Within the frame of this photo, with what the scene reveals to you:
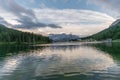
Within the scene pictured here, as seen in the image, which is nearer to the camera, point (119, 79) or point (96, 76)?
point (119, 79)

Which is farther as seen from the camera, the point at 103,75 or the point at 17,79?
the point at 103,75

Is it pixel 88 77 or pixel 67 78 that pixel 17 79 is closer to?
pixel 67 78

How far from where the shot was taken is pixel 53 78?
3747 cm

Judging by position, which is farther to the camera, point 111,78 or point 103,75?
point 103,75

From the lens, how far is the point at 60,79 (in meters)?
36.6

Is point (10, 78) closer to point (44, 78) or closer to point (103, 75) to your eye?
point (44, 78)

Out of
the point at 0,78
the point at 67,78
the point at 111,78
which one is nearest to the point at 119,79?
the point at 111,78

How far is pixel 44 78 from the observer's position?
37.6 metres

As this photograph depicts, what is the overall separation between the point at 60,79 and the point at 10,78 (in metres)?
7.07

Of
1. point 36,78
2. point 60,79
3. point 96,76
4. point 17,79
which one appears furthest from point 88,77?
point 17,79

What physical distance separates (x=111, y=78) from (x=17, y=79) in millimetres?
12775

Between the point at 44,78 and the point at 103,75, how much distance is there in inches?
343

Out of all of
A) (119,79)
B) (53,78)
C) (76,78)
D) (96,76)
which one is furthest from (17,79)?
(119,79)

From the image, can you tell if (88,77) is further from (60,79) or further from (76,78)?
(60,79)
